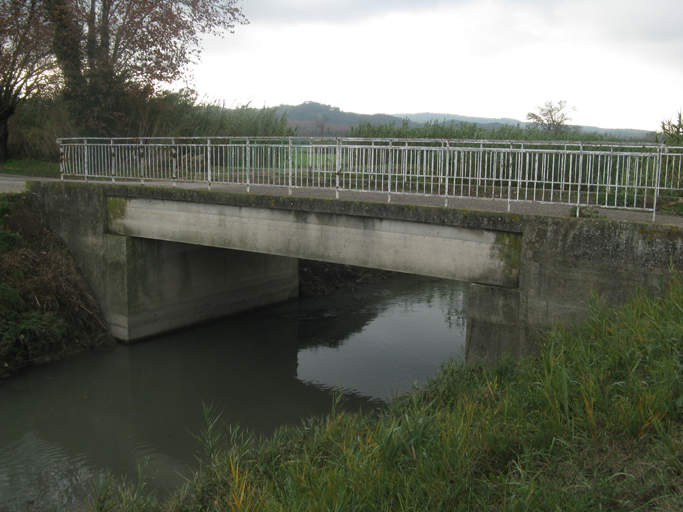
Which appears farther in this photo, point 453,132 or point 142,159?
point 453,132

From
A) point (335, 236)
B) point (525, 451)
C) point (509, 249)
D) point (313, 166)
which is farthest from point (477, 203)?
point (525, 451)

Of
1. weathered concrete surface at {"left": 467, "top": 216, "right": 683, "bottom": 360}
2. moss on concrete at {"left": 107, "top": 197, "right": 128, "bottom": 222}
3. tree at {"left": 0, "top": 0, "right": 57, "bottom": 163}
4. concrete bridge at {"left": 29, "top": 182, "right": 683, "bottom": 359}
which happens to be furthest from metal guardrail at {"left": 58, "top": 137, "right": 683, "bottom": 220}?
tree at {"left": 0, "top": 0, "right": 57, "bottom": 163}

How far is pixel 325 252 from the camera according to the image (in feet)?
32.0

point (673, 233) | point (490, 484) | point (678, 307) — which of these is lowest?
point (490, 484)

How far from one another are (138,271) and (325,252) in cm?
558

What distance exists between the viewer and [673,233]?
649 cm

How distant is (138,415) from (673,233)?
28.3 ft

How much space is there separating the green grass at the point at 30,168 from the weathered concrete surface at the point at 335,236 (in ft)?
33.0

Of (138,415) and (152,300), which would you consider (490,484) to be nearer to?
(138,415)

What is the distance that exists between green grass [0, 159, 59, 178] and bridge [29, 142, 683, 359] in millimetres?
7537

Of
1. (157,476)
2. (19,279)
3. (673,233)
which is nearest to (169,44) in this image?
(19,279)

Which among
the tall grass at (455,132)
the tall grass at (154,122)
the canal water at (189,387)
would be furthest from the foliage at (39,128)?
the canal water at (189,387)

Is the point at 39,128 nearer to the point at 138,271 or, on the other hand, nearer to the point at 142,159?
the point at 142,159

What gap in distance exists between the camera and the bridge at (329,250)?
711 centimetres
